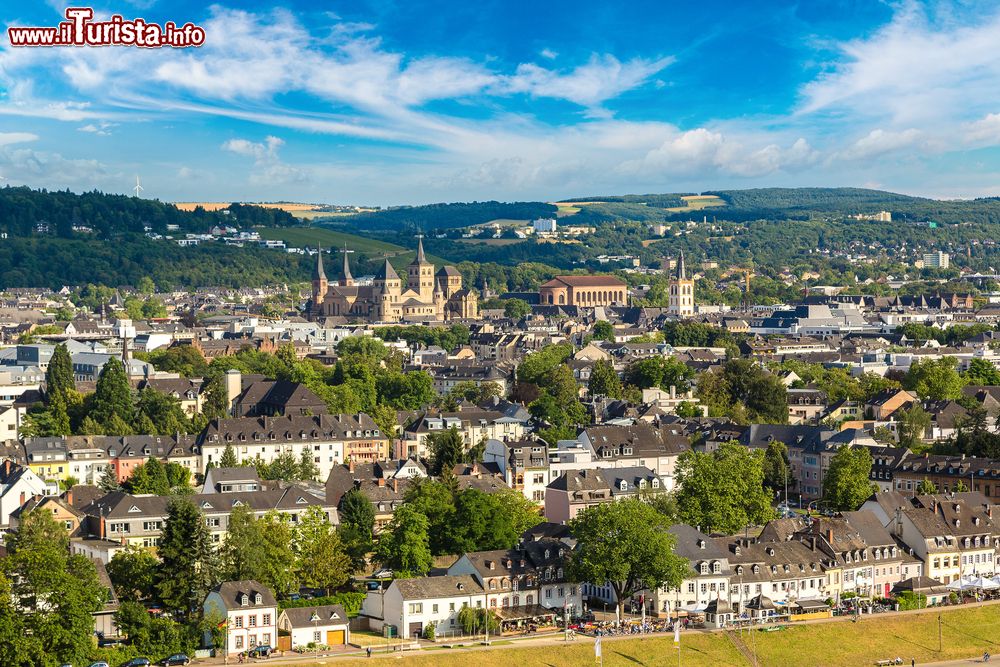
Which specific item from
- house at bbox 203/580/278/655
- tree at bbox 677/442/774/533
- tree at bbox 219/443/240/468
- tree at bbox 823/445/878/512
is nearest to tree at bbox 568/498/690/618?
tree at bbox 677/442/774/533

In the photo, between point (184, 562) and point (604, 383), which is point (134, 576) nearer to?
point (184, 562)

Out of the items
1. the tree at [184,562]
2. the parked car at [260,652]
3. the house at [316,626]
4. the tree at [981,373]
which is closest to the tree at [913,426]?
the tree at [981,373]

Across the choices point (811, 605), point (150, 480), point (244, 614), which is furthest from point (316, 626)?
point (150, 480)

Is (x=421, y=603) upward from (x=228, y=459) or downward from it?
downward

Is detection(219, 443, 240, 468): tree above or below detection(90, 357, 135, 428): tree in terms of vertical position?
below

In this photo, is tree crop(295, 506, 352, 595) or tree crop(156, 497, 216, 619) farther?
tree crop(295, 506, 352, 595)

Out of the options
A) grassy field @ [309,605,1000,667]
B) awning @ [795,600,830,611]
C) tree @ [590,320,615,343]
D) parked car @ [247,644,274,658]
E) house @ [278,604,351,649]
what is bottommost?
grassy field @ [309,605,1000,667]

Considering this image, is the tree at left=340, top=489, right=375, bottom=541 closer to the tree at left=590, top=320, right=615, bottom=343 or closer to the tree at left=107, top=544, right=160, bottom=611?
the tree at left=107, top=544, right=160, bottom=611
